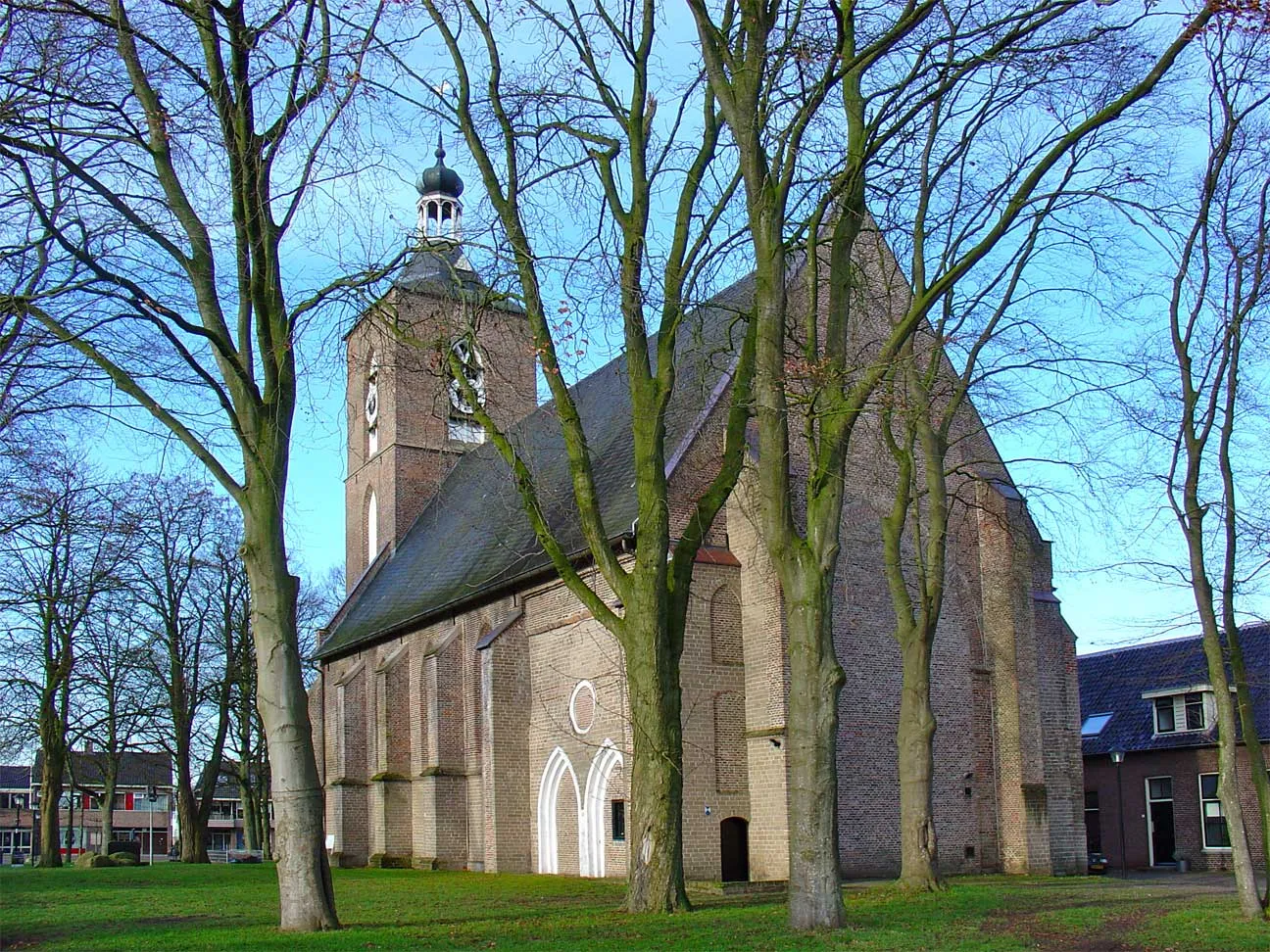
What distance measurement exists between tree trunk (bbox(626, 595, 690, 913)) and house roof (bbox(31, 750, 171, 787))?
29048 millimetres

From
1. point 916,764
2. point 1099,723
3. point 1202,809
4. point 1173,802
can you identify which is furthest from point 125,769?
point 916,764

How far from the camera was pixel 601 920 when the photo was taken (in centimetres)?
1276

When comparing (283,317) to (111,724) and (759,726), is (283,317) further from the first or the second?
(111,724)

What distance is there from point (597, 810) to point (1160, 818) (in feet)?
53.2

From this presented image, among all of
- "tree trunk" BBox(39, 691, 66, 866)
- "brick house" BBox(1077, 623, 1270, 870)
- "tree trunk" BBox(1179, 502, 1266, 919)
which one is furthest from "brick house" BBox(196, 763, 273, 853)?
"tree trunk" BBox(1179, 502, 1266, 919)

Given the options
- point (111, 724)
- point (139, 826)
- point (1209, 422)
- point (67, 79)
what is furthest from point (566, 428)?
point (139, 826)

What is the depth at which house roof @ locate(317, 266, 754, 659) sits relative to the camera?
912 inches

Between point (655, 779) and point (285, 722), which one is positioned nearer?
point (285, 722)

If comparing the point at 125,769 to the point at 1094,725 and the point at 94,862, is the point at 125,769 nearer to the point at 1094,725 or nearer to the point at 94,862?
the point at 94,862

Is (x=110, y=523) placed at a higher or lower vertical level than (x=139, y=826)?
higher

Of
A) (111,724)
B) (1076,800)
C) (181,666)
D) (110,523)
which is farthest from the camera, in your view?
(181,666)

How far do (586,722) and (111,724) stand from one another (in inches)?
703

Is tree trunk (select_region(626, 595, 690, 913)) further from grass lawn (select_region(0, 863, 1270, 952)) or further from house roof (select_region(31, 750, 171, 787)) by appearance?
house roof (select_region(31, 750, 171, 787))

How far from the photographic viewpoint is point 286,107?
1314cm
